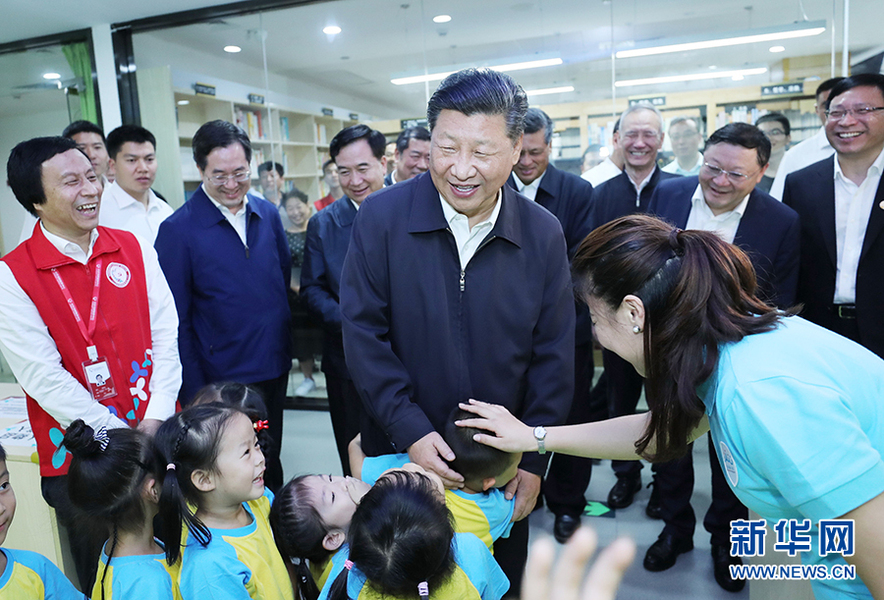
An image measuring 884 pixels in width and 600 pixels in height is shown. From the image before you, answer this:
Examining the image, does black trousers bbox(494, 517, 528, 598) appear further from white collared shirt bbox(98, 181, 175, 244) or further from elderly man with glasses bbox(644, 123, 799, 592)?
white collared shirt bbox(98, 181, 175, 244)

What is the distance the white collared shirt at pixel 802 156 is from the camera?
3496mm

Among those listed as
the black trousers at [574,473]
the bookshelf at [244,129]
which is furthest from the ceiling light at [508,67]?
the black trousers at [574,473]

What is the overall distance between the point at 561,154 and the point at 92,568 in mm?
3613

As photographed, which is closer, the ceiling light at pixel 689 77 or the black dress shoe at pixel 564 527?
the black dress shoe at pixel 564 527

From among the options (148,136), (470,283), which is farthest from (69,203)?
(148,136)

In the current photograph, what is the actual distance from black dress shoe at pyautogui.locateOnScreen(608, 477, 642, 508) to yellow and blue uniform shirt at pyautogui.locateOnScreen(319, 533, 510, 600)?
5.69 ft

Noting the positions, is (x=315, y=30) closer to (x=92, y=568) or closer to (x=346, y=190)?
(x=346, y=190)

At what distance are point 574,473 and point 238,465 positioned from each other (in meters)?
1.70

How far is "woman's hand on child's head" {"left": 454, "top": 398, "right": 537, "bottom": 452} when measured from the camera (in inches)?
56.2

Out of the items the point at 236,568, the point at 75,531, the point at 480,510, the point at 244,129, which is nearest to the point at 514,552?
the point at 480,510

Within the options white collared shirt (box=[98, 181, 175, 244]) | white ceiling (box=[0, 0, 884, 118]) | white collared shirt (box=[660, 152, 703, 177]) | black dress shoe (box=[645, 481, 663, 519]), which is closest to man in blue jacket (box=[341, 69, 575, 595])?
black dress shoe (box=[645, 481, 663, 519])

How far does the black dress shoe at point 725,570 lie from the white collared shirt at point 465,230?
5.64ft

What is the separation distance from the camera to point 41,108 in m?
5.16

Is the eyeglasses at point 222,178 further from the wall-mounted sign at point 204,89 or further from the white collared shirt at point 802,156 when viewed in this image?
the white collared shirt at point 802,156
